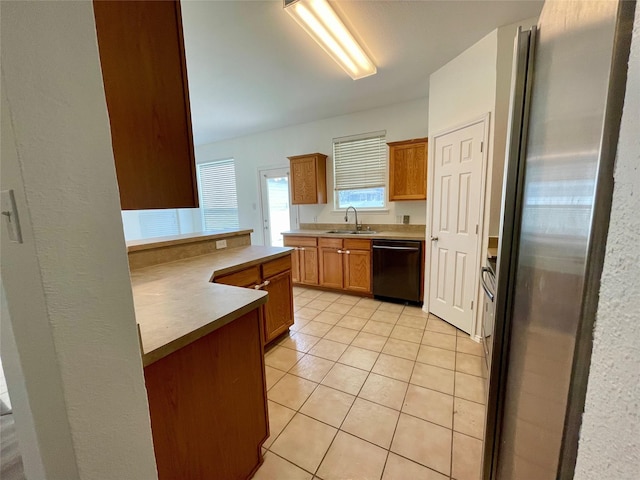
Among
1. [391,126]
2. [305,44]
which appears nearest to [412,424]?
[305,44]

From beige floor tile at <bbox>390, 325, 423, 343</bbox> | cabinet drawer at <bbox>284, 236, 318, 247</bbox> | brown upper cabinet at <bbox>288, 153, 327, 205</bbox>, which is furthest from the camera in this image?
brown upper cabinet at <bbox>288, 153, 327, 205</bbox>

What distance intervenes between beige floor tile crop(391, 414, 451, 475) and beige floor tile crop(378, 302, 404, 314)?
5.27 feet

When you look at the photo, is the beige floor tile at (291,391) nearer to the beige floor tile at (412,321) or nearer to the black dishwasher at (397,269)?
the beige floor tile at (412,321)

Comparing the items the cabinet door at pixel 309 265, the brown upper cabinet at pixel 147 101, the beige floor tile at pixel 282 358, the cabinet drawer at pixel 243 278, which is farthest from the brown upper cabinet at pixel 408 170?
the brown upper cabinet at pixel 147 101

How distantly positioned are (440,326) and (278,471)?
2.05 metres

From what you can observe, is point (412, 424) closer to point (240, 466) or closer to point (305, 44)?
point (240, 466)

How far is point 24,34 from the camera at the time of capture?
412 mm

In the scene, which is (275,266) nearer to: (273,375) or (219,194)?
(273,375)

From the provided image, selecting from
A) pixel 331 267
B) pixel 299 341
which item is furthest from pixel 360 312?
pixel 299 341

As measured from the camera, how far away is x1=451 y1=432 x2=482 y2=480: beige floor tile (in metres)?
1.26

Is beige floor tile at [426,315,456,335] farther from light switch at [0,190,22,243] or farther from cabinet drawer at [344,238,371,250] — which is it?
light switch at [0,190,22,243]

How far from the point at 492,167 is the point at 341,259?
6.72 feet

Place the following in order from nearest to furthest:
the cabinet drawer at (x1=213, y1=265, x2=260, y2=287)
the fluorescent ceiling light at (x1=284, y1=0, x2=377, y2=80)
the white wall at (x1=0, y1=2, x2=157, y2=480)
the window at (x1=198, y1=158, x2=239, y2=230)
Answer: the white wall at (x1=0, y1=2, x2=157, y2=480) < the fluorescent ceiling light at (x1=284, y1=0, x2=377, y2=80) < the cabinet drawer at (x1=213, y1=265, x2=260, y2=287) < the window at (x1=198, y1=158, x2=239, y2=230)

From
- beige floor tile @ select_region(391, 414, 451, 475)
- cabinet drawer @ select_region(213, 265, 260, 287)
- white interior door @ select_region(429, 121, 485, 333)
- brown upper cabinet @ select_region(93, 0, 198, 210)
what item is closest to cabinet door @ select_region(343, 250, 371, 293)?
white interior door @ select_region(429, 121, 485, 333)
